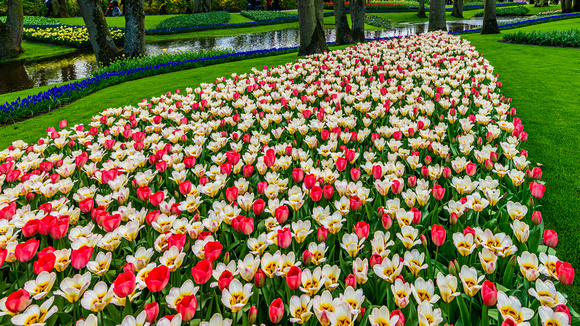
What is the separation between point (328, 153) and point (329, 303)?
180cm

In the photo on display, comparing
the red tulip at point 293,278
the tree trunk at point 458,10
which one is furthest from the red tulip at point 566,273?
the tree trunk at point 458,10

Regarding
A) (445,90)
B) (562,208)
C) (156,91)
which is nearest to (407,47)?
(445,90)

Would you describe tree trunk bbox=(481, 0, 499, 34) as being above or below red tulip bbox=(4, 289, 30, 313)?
above

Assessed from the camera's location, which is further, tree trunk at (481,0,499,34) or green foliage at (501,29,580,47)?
tree trunk at (481,0,499,34)

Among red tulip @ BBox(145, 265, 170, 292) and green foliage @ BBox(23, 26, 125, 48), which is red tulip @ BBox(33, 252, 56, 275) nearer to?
red tulip @ BBox(145, 265, 170, 292)

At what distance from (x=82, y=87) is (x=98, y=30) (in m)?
4.50

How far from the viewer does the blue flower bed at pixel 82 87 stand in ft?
23.9

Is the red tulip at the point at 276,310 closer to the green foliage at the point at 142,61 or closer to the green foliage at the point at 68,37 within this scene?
the green foliage at the point at 142,61

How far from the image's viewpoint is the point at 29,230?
6.89 feet

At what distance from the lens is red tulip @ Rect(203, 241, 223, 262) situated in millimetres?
1746

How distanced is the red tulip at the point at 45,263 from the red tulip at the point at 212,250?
783 mm

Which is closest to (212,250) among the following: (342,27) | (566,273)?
(566,273)

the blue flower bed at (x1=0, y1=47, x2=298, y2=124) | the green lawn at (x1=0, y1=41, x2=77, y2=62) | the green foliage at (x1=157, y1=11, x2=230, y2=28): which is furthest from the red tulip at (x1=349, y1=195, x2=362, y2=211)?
the green foliage at (x1=157, y1=11, x2=230, y2=28)

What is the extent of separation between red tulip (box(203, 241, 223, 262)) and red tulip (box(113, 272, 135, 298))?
0.36 m
